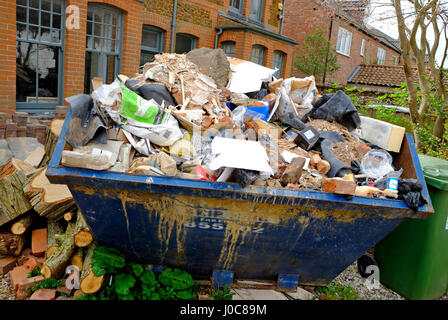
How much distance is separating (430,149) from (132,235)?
18.5 ft

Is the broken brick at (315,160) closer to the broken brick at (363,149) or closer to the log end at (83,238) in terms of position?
the broken brick at (363,149)

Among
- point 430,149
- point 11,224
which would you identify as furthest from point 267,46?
point 11,224

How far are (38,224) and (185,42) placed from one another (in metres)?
8.40

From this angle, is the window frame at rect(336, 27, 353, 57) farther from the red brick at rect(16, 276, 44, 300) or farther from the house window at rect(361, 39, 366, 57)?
the red brick at rect(16, 276, 44, 300)

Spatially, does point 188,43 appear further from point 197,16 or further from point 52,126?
point 52,126

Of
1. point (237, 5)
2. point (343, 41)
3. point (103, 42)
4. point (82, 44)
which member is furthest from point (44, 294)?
point (343, 41)

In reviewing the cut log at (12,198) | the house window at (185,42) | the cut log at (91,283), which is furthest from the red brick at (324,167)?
the house window at (185,42)

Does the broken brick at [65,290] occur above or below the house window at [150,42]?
below

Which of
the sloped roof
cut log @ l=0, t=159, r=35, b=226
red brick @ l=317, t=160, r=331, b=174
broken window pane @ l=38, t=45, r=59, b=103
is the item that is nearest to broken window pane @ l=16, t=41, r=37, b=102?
broken window pane @ l=38, t=45, r=59, b=103

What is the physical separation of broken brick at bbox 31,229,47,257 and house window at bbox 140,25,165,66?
6902mm

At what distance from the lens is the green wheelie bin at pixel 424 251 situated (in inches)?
140

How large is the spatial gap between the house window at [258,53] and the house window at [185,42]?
7.86 feet

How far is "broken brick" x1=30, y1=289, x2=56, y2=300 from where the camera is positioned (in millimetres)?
3076

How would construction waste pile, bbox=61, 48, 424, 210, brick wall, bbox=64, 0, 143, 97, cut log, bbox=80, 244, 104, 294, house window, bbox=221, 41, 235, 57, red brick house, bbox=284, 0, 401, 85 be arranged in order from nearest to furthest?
construction waste pile, bbox=61, 48, 424, 210, cut log, bbox=80, 244, 104, 294, brick wall, bbox=64, 0, 143, 97, house window, bbox=221, 41, 235, 57, red brick house, bbox=284, 0, 401, 85
